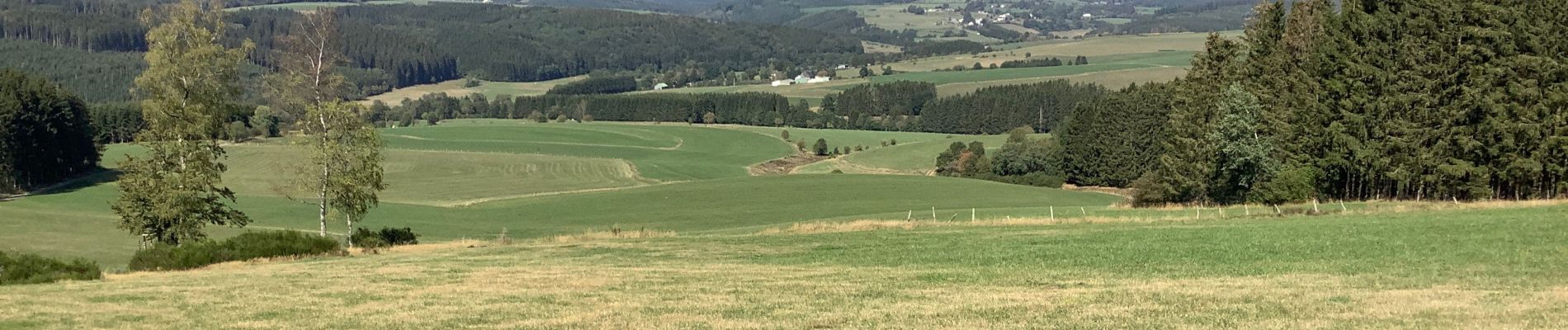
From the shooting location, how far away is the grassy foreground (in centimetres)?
1930

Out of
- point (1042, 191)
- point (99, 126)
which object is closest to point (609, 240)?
point (1042, 191)

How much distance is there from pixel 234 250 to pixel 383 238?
31.4ft

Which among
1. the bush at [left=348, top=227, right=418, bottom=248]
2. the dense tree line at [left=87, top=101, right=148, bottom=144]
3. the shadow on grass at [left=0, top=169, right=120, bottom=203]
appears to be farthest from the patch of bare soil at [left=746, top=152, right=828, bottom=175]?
the bush at [left=348, top=227, right=418, bottom=248]

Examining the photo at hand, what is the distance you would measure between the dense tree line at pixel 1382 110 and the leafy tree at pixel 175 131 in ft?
148

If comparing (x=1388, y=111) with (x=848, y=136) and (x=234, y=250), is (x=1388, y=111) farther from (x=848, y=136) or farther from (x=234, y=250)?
(x=848, y=136)

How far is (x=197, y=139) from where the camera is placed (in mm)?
47062

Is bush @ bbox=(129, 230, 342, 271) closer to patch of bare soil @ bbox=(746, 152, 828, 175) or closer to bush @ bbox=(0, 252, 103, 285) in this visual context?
bush @ bbox=(0, 252, 103, 285)

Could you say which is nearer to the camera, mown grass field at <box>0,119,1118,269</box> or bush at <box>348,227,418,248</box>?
bush at <box>348,227,418,248</box>

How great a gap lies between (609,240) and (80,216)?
132ft

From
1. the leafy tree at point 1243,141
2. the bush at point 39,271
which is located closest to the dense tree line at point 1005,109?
the leafy tree at point 1243,141

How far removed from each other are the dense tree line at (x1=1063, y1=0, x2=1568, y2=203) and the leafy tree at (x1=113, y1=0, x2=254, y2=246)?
4516cm

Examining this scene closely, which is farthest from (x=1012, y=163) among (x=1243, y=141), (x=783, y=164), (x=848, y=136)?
(x=1243, y=141)

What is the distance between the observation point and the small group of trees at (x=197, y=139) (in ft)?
151

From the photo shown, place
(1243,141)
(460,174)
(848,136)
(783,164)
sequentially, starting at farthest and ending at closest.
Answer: (848,136) → (783,164) → (460,174) → (1243,141)
